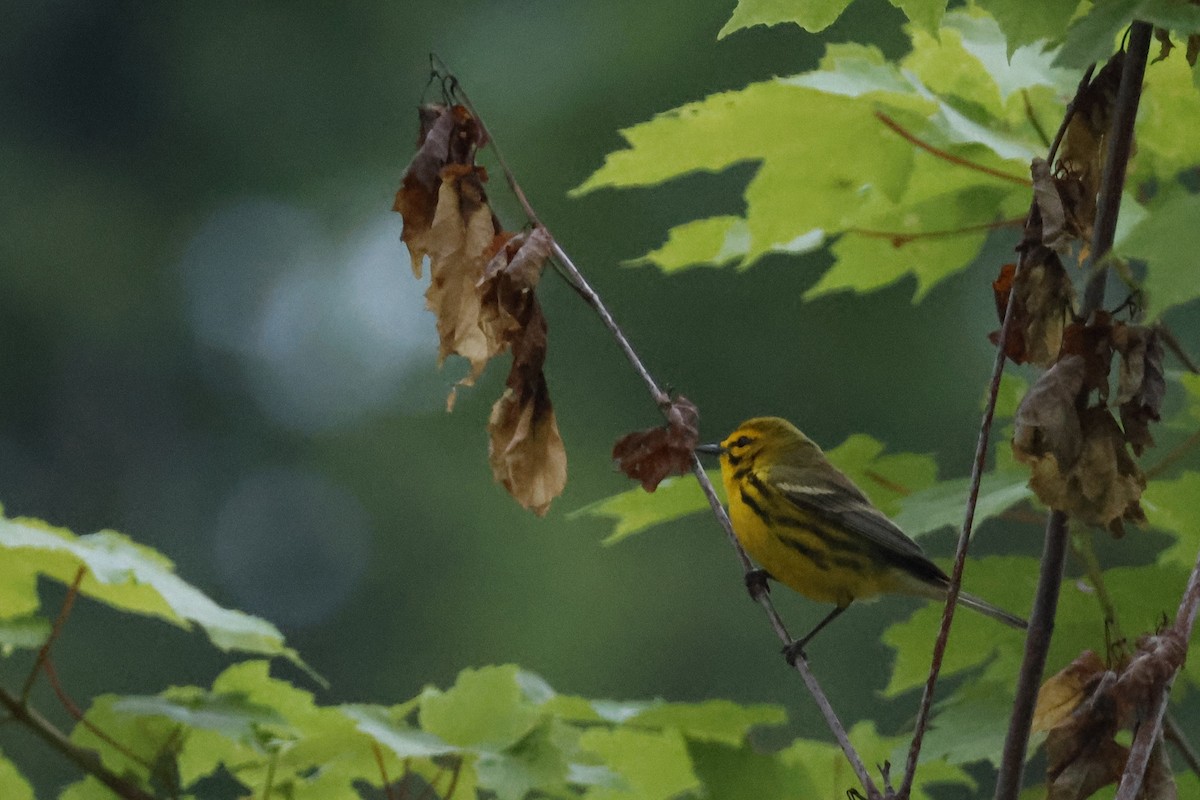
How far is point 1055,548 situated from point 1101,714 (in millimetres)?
118

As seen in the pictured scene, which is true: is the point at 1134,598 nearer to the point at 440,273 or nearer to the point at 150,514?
the point at 440,273

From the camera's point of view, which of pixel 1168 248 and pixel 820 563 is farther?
pixel 820 563

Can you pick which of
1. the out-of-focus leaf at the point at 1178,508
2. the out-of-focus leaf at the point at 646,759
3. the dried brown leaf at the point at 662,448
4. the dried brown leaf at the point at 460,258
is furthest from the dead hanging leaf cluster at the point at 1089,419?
the out-of-focus leaf at the point at 646,759

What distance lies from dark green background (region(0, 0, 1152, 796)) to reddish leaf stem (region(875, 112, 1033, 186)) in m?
4.43

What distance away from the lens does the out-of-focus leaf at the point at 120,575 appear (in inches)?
55.9

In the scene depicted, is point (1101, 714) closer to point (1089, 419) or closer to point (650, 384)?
point (1089, 419)

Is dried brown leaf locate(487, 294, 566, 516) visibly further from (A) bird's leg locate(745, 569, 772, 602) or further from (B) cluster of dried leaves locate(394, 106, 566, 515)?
(A) bird's leg locate(745, 569, 772, 602)

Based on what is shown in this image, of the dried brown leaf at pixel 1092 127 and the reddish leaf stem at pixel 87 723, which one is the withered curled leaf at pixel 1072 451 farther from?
the reddish leaf stem at pixel 87 723

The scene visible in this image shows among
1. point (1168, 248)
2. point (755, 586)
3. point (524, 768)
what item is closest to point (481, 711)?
point (524, 768)

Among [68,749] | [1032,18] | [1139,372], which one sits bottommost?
[68,749]

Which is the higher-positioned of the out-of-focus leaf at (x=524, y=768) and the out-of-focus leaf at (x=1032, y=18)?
the out-of-focus leaf at (x=1032, y=18)

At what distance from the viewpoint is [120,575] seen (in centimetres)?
145

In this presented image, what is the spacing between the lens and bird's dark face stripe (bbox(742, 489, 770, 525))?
238 centimetres

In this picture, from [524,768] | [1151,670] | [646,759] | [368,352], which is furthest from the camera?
[368,352]
